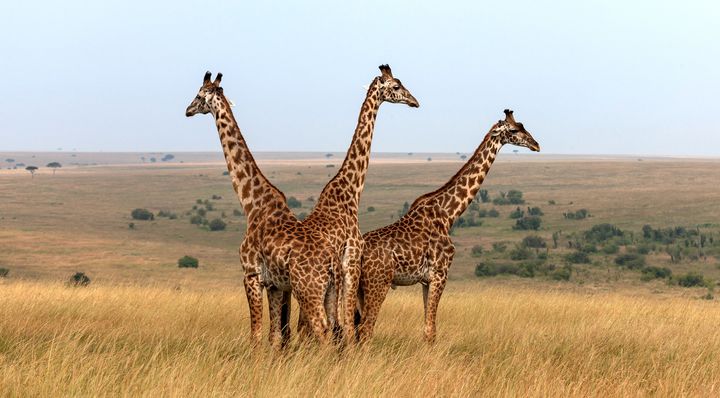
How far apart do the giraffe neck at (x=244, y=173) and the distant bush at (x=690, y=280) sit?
27.4m

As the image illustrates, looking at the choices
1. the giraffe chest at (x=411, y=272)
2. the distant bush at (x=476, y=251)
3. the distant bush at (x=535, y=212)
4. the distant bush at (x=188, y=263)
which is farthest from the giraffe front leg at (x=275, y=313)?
the distant bush at (x=535, y=212)

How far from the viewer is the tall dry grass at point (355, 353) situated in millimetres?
8406

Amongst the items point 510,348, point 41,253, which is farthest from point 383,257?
point 41,253

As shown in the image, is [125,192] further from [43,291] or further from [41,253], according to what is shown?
[43,291]

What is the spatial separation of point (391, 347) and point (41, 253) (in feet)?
130

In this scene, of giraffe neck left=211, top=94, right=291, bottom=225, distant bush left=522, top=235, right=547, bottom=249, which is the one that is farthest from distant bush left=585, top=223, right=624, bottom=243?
giraffe neck left=211, top=94, right=291, bottom=225

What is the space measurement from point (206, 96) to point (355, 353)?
3378 millimetres

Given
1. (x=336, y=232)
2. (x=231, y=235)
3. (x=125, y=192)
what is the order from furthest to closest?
1. (x=125, y=192)
2. (x=231, y=235)
3. (x=336, y=232)

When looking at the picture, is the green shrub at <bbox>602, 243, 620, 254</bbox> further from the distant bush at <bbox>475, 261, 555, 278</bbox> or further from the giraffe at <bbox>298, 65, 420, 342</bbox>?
the giraffe at <bbox>298, 65, 420, 342</bbox>

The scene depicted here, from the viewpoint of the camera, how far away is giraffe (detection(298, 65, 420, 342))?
975 cm

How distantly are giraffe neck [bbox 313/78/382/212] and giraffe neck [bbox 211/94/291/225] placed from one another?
50 cm

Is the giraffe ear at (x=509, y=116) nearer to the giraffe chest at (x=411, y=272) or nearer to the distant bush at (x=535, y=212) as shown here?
the giraffe chest at (x=411, y=272)

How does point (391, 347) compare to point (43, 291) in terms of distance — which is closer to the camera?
point (391, 347)

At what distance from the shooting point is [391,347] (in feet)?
35.4
